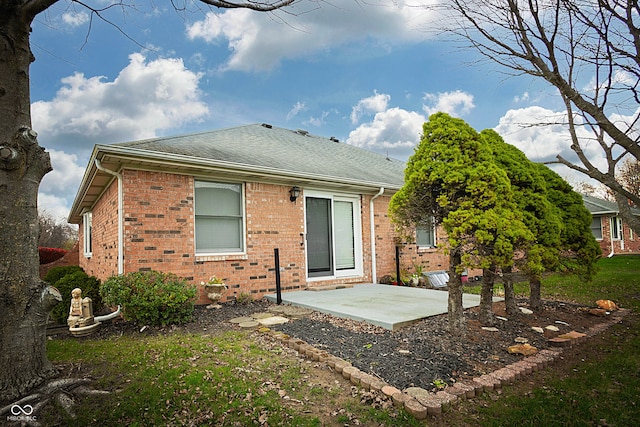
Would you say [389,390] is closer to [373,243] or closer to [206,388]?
[206,388]

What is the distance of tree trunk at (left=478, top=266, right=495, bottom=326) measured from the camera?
17.1ft

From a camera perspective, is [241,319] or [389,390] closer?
[389,390]

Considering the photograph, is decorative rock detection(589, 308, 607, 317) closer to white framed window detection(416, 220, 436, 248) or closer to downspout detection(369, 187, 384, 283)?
downspout detection(369, 187, 384, 283)

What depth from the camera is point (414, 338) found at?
14.8 feet

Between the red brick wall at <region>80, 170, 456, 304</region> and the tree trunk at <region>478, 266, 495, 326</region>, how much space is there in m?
4.13

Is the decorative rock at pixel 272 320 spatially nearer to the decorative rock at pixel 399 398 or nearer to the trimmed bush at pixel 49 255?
the decorative rock at pixel 399 398

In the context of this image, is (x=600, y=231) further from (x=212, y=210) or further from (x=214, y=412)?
(x=214, y=412)

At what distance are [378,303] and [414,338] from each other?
6.35 ft

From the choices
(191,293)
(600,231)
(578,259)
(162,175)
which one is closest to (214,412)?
(191,293)

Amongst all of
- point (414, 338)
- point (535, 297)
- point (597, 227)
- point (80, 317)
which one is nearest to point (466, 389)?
point (414, 338)

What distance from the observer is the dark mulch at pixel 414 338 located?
357 centimetres

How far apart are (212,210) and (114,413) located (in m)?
4.85

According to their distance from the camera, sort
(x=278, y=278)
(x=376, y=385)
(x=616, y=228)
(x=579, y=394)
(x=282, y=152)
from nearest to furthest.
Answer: (x=376, y=385) → (x=579, y=394) → (x=278, y=278) → (x=282, y=152) → (x=616, y=228)

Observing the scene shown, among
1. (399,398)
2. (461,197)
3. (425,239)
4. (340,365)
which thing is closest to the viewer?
(399,398)
